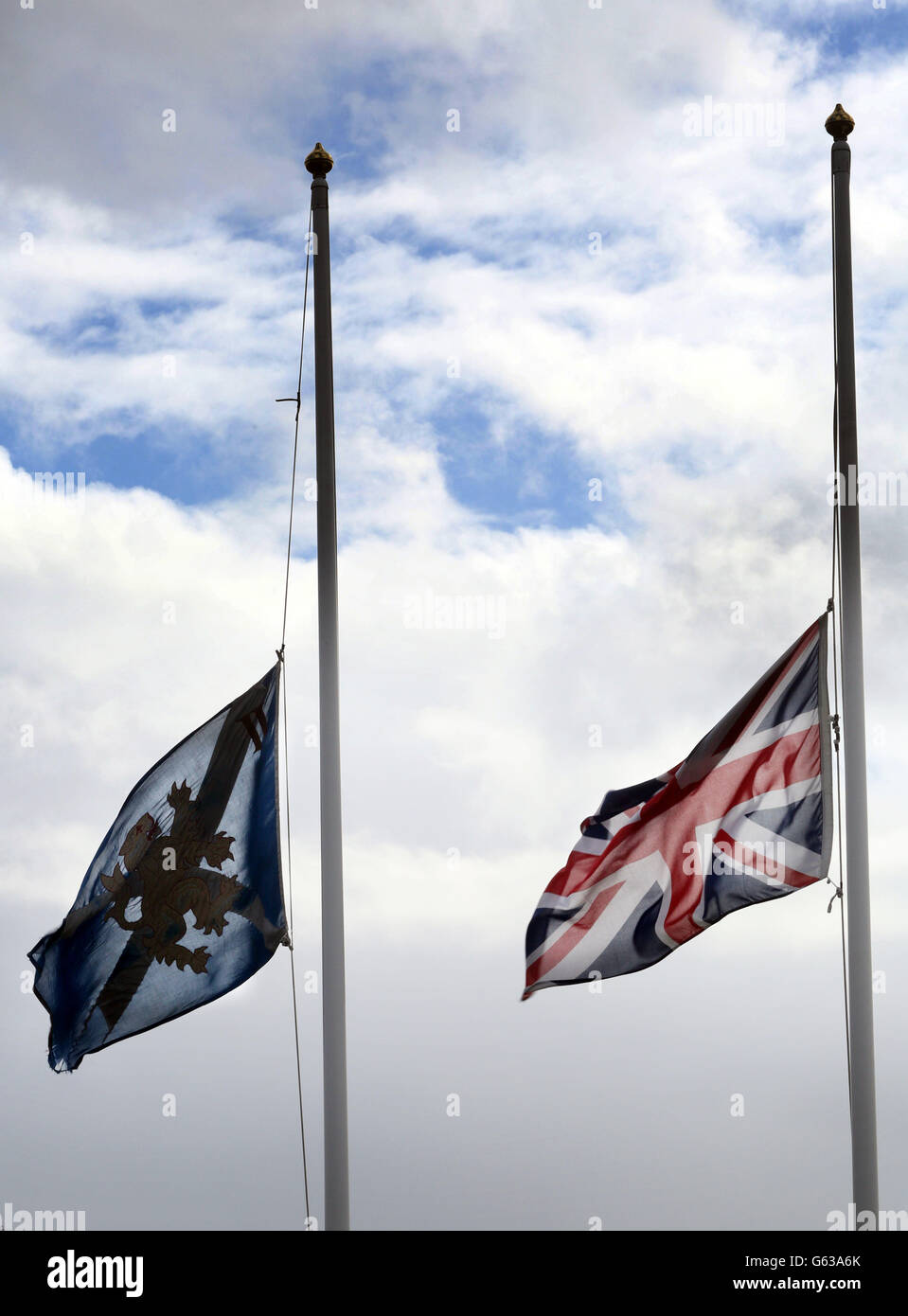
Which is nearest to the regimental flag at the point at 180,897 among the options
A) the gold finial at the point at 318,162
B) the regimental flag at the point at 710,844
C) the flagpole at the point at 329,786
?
the flagpole at the point at 329,786

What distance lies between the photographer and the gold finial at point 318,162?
1507 centimetres

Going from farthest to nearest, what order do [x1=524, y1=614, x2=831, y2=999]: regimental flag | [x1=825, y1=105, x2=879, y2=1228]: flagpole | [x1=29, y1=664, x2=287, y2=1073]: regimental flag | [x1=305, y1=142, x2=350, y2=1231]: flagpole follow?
[x1=29, y1=664, x2=287, y2=1073]: regimental flag < [x1=524, y1=614, x2=831, y2=999]: regimental flag < [x1=305, y1=142, x2=350, y2=1231]: flagpole < [x1=825, y1=105, x2=879, y2=1228]: flagpole

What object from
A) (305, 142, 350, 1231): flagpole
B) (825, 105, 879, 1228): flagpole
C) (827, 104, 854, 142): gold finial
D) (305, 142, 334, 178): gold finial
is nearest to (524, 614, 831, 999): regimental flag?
(825, 105, 879, 1228): flagpole

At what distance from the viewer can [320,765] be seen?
13945 mm

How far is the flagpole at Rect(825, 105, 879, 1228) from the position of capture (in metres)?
13.3

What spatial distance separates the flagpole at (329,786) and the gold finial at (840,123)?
197 inches

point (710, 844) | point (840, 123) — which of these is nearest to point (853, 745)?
point (710, 844)

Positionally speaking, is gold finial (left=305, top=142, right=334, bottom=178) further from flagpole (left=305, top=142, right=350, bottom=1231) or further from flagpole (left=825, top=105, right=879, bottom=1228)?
flagpole (left=825, top=105, right=879, bottom=1228)

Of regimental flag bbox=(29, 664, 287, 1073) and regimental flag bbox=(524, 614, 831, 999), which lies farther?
regimental flag bbox=(29, 664, 287, 1073)

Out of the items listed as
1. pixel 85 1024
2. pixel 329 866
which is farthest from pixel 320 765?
pixel 85 1024

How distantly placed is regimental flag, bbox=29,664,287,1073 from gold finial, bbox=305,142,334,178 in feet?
16.4
